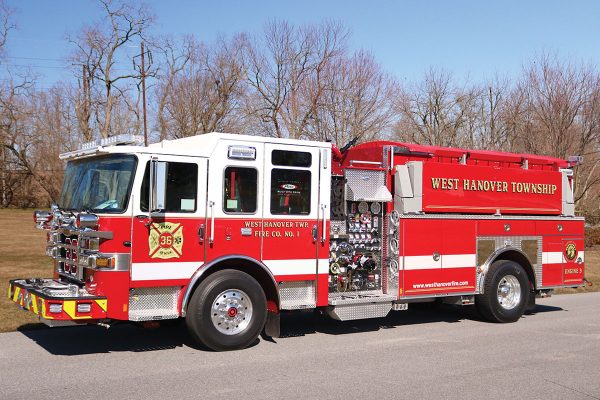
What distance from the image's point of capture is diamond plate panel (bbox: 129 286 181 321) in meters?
7.35

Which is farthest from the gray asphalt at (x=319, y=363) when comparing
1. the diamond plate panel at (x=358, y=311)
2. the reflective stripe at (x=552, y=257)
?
the reflective stripe at (x=552, y=257)

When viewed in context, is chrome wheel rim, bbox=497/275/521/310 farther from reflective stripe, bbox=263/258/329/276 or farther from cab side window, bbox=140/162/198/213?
cab side window, bbox=140/162/198/213

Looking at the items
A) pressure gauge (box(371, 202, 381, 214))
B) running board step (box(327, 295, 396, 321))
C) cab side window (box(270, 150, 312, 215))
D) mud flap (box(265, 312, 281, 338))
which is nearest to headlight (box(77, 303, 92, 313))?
mud flap (box(265, 312, 281, 338))

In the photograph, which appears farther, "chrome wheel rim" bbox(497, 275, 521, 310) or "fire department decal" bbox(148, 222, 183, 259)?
"chrome wheel rim" bbox(497, 275, 521, 310)

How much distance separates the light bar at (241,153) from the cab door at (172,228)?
37cm

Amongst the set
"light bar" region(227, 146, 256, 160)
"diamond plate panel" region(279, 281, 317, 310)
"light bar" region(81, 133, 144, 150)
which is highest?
"light bar" region(81, 133, 144, 150)

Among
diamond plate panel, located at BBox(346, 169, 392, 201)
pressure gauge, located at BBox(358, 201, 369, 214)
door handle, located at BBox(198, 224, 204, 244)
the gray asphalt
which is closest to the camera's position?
the gray asphalt

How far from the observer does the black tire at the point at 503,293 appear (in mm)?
10547

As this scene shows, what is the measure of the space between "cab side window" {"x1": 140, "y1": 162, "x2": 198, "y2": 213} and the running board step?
2.44 meters

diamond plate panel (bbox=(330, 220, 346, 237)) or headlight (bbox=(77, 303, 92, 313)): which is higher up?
diamond plate panel (bbox=(330, 220, 346, 237))

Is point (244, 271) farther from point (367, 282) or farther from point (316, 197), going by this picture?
point (367, 282)

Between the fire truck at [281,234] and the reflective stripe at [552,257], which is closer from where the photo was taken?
the fire truck at [281,234]

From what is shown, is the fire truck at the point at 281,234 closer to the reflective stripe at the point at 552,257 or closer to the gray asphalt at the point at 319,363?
the reflective stripe at the point at 552,257

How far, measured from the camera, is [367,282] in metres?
9.56
